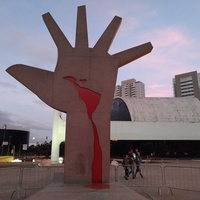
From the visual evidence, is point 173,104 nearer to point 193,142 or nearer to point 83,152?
point 193,142

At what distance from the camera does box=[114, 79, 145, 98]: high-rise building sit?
170 m

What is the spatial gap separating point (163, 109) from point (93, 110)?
1709 inches

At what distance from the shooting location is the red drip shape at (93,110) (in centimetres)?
899

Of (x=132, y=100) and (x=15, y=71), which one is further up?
(x=132, y=100)

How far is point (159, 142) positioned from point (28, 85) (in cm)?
4090

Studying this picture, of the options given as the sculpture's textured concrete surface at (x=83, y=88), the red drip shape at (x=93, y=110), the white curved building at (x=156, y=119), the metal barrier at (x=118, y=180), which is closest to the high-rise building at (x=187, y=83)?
the white curved building at (x=156, y=119)

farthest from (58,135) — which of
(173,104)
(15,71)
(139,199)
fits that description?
(173,104)

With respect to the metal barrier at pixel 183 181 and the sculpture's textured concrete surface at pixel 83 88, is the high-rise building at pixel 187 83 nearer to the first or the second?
the metal barrier at pixel 183 181

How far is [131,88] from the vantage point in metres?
173

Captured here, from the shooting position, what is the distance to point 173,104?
52344mm

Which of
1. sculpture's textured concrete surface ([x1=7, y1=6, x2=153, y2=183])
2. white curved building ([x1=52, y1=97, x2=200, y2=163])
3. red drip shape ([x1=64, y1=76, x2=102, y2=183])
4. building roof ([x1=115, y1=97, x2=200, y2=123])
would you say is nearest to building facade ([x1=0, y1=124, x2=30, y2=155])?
white curved building ([x1=52, y1=97, x2=200, y2=163])

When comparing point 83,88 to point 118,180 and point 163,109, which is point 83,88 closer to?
point 118,180

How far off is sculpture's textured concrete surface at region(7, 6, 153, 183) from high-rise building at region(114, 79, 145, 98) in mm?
158367

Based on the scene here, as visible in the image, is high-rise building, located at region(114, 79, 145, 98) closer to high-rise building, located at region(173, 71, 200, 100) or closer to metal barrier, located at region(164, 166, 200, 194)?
high-rise building, located at region(173, 71, 200, 100)
